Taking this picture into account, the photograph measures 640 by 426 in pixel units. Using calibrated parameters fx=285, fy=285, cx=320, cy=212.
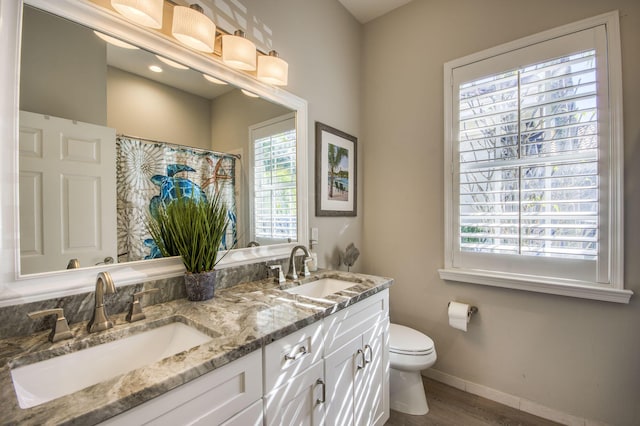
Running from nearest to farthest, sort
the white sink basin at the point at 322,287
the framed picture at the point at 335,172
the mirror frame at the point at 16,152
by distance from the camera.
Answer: the mirror frame at the point at 16,152
the white sink basin at the point at 322,287
the framed picture at the point at 335,172

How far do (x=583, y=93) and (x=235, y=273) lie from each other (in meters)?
2.19

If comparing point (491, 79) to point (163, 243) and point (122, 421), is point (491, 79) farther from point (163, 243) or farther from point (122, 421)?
point (122, 421)

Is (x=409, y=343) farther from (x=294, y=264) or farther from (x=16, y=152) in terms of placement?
(x=16, y=152)

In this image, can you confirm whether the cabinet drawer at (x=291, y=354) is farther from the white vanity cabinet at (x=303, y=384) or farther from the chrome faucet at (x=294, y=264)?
the chrome faucet at (x=294, y=264)

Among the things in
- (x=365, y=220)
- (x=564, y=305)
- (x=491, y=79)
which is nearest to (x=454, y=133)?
(x=491, y=79)

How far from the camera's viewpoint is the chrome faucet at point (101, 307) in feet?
2.92

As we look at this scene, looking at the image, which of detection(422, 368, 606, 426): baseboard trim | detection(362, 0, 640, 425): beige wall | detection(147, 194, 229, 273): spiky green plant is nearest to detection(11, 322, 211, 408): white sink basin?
detection(147, 194, 229, 273): spiky green plant

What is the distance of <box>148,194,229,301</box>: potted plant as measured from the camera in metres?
1.19

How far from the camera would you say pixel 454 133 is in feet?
6.75

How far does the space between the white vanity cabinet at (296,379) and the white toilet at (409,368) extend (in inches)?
29.5

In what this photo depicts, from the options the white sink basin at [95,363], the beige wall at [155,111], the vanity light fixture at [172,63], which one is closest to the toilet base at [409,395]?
the white sink basin at [95,363]

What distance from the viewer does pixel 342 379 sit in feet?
4.23

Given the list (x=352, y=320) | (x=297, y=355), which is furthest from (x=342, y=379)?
(x=297, y=355)

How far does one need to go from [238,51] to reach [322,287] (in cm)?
136
